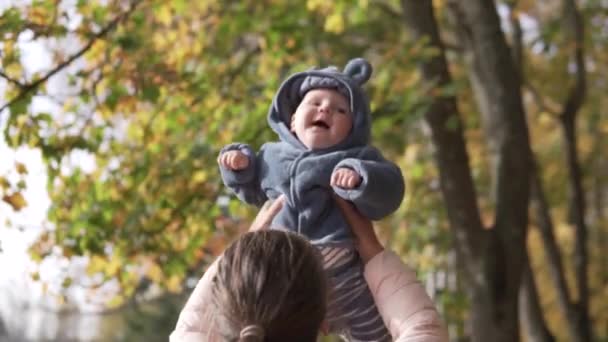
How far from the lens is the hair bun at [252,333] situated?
2543 millimetres

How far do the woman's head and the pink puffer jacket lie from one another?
16.2 inches

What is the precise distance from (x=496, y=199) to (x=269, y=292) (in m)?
6.12

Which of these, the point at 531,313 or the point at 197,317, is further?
the point at 531,313

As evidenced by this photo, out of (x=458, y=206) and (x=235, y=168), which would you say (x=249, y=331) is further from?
(x=458, y=206)

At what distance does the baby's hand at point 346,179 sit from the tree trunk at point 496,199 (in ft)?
17.0

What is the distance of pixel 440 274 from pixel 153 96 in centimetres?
959

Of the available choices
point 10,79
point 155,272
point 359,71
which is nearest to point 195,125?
point 155,272

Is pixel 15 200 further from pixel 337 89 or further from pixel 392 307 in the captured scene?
pixel 392 307

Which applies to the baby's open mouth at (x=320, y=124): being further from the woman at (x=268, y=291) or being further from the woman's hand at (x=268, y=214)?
the woman at (x=268, y=291)

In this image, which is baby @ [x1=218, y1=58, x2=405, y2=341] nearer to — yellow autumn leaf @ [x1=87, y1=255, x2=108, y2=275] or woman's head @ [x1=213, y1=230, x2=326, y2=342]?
woman's head @ [x1=213, y1=230, x2=326, y2=342]

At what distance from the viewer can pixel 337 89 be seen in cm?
367

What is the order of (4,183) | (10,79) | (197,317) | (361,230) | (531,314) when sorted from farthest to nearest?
(531,314) < (4,183) < (10,79) < (361,230) < (197,317)

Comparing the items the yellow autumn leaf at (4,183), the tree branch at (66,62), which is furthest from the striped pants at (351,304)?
the yellow autumn leaf at (4,183)

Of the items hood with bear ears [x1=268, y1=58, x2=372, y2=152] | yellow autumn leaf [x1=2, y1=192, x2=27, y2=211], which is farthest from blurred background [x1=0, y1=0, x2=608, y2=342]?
hood with bear ears [x1=268, y1=58, x2=372, y2=152]
